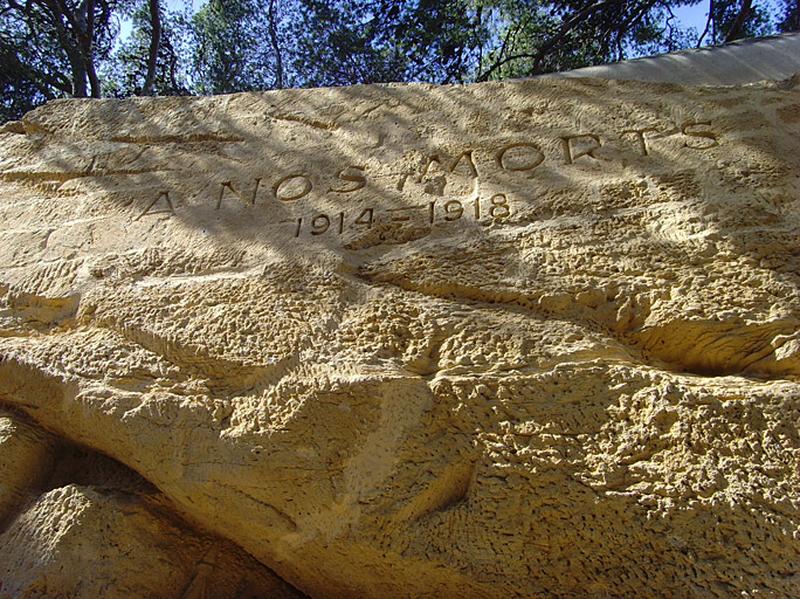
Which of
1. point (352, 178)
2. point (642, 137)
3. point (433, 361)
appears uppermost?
point (642, 137)

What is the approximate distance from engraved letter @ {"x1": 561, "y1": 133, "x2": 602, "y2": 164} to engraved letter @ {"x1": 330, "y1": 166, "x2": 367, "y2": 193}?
57 centimetres

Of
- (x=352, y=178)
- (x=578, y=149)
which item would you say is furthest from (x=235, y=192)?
(x=578, y=149)

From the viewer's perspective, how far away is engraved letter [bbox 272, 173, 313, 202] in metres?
2.08

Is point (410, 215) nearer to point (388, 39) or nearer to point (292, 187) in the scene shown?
point (292, 187)

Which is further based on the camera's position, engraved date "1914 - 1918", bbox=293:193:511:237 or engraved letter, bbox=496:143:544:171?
engraved letter, bbox=496:143:544:171

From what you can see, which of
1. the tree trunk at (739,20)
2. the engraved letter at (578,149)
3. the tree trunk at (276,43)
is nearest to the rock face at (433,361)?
the engraved letter at (578,149)

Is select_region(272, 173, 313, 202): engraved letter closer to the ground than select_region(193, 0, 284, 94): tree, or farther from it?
closer to the ground

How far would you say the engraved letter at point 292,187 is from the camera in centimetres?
208

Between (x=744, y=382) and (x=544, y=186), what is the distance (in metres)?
0.73

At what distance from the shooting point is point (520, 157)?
204 centimetres

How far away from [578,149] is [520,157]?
16 cm

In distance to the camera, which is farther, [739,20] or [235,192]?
[739,20]

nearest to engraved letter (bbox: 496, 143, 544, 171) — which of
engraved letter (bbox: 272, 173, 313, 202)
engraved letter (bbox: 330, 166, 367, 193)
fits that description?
engraved letter (bbox: 330, 166, 367, 193)

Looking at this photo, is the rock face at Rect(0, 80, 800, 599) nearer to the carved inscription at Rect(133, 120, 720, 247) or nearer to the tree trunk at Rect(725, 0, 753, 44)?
the carved inscription at Rect(133, 120, 720, 247)
